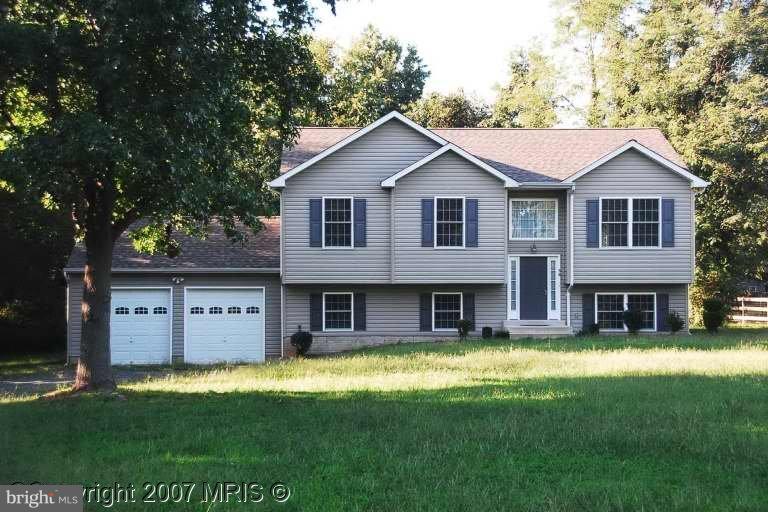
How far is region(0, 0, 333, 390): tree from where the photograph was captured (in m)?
13.4

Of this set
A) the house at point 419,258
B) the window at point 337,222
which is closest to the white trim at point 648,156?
the house at point 419,258

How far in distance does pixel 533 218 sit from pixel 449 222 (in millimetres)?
3411

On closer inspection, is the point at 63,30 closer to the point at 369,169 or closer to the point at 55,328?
the point at 369,169

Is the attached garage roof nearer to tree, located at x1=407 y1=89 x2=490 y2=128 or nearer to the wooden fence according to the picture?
tree, located at x1=407 y1=89 x2=490 y2=128

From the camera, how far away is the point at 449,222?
2683 centimetres

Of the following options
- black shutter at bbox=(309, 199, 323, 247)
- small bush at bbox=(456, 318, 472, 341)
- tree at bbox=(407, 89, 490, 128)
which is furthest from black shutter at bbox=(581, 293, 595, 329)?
tree at bbox=(407, 89, 490, 128)

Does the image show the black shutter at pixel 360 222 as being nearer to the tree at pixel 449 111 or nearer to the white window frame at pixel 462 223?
the white window frame at pixel 462 223

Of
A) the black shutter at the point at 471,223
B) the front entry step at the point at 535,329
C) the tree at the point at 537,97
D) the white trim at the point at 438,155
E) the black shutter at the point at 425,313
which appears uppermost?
the tree at the point at 537,97

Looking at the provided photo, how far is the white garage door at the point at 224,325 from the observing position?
27.8 m

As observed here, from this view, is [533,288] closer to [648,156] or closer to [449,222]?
[449,222]

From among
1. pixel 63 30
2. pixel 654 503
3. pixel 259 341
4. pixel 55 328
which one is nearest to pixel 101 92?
pixel 63 30

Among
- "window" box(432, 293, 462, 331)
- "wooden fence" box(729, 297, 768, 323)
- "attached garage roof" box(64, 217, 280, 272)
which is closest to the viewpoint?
"attached garage roof" box(64, 217, 280, 272)

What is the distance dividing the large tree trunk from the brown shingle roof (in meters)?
11.4

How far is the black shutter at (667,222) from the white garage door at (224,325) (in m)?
13.5
